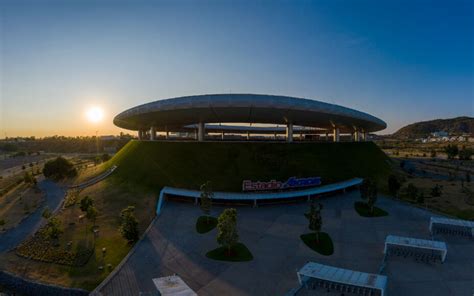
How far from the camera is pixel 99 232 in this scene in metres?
33.8

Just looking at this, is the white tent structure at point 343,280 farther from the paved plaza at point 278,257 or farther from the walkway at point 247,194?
the walkway at point 247,194

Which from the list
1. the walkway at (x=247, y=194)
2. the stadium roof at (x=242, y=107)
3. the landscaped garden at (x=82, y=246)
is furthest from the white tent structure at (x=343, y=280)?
the stadium roof at (x=242, y=107)

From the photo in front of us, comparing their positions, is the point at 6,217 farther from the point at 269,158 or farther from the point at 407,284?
the point at 407,284

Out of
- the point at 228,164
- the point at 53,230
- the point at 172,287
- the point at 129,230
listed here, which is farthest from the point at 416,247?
the point at 53,230

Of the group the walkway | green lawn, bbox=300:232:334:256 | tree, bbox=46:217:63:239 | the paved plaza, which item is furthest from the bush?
green lawn, bbox=300:232:334:256

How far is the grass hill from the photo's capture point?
47.7 metres

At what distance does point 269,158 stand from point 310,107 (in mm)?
12818

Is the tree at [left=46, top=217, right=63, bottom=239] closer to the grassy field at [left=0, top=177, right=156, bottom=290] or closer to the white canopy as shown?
the grassy field at [left=0, top=177, right=156, bottom=290]

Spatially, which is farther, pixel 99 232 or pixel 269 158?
pixel 269 158

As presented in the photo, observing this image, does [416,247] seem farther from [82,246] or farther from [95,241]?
[82,246]

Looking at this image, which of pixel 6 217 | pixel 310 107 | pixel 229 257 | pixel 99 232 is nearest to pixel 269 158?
pixel 310 107

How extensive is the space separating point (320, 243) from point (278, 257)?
19.4 feet

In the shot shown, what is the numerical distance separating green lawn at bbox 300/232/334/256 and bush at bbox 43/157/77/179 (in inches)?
2499

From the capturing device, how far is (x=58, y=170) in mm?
65562
